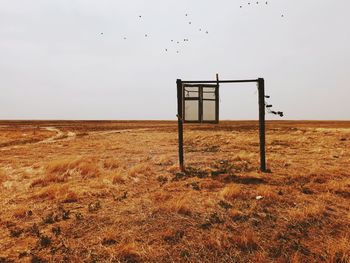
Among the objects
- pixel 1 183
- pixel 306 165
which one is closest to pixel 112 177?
pixel 1 183

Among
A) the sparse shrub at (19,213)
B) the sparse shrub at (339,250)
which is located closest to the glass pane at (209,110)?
the sparse shrub at (19,213)

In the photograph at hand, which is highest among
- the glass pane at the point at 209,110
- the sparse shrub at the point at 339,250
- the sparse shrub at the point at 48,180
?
the glass pane at the point at 209,110

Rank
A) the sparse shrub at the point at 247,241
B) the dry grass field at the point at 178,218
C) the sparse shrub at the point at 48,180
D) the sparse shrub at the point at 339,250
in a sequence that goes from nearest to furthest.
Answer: the sparse shrub at the point at 339,250, the dry grass field at the point at 178,218, the sparse shrub at the point at 247,241, the sparse shrub at the point at 48,180

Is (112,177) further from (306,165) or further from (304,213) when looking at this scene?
(306,165)

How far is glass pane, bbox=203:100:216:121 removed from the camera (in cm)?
1245

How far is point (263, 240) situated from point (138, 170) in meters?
7.30

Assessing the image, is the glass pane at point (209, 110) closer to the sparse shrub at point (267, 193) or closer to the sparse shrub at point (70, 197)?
the sparse shrub at point (267, 193)

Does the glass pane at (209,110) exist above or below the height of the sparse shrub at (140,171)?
above

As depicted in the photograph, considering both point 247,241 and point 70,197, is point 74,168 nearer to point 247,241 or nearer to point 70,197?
point 70,197

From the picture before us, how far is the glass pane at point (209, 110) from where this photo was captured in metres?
12.4

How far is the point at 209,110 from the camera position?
12.5 metres

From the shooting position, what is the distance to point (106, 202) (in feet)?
26.1

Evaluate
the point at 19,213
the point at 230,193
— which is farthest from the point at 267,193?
the point at 19,213

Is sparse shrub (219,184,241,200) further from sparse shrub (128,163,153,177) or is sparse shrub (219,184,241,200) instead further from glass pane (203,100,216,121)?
glass pane (203,100,216,121)
